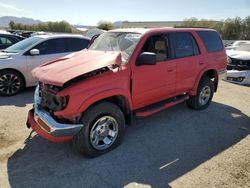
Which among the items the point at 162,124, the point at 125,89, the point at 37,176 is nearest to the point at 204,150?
the point at 162,124

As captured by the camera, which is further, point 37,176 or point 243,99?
point 243,99

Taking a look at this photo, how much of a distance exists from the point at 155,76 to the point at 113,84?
42.7 inches

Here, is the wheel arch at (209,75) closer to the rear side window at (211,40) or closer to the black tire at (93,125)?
the rear side window at (211,40)

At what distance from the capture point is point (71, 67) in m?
4.01

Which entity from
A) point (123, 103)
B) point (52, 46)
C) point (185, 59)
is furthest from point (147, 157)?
point (52, 46)

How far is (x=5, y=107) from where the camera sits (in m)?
6.21

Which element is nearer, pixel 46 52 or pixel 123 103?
pixel 123 103

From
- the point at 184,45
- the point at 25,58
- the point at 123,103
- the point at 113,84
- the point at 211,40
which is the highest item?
the point at 211,40

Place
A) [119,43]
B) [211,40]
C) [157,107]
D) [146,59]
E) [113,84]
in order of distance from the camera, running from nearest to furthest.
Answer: [113,84] < [146,59] < [119,43] < [157,107] < [211,40]

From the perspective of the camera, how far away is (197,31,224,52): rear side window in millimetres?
6147

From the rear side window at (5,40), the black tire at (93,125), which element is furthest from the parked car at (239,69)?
the rear side window at (5,40)

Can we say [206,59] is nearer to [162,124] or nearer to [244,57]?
[162,124]

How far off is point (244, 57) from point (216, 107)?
11.8 ft

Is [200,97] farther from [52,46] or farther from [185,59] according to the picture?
[52,46]
